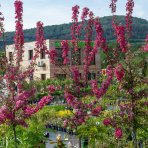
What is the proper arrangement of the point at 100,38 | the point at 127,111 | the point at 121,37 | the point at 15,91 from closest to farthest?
the point at 121,37 < the point at 100,38 < the point at 127,111 < the point at 15,91

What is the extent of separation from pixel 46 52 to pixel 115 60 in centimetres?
164

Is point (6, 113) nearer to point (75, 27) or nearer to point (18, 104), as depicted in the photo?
point (18, 104)

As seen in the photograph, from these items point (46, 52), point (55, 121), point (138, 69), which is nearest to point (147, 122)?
point (138, 69)

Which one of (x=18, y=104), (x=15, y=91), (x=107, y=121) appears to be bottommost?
(x=107, y=121)

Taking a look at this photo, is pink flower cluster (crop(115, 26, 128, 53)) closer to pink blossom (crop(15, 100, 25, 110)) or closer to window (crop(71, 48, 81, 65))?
window (crop(71, 48, 81, 65))

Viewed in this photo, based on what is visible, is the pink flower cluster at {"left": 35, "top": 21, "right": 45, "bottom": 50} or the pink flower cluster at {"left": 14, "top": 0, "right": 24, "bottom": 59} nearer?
the pink flower cluster at {"left": 14, "top": 0, "right": 24, "bottom": 59}

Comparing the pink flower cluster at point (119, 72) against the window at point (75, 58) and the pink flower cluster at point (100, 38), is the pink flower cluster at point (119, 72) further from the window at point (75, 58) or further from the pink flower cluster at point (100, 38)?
the window at point (75, 58)

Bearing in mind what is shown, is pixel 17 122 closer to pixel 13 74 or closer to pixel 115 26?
pixel 13 74

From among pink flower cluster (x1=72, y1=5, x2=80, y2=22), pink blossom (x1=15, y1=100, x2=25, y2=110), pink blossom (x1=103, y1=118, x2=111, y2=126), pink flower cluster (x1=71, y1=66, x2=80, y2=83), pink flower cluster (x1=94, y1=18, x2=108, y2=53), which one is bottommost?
pink blossom (x1=103, y1=118, x2=111, y2=126)

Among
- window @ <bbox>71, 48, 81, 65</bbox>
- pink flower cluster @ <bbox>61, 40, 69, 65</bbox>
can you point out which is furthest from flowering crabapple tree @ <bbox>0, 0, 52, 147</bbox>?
window @ <bbox>71, 48, 81, 65</bbox>

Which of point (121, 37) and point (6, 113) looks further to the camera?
point (6, 113)

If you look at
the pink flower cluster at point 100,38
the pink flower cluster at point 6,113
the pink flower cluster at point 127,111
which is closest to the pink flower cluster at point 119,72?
the pink flower cluster at point 100,38

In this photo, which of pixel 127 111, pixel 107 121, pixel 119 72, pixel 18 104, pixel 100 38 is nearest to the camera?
pixel 18 104

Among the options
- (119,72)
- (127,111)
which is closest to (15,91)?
(119,72)
